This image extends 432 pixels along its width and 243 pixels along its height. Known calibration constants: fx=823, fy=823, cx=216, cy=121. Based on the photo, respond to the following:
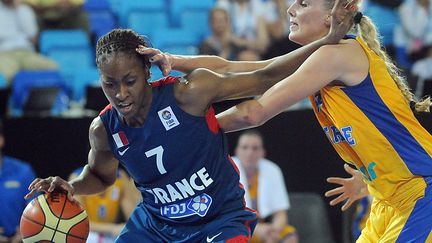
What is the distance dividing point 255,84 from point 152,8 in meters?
A: 6.69

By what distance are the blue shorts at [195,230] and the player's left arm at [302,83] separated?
0.51 m

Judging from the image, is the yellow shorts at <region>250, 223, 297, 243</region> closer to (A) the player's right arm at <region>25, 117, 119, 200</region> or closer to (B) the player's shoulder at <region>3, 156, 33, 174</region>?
(B) the player's shoulder at <region>3, 156, 33, 174</region>

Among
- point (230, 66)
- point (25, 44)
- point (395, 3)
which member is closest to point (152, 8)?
point (25, 44)

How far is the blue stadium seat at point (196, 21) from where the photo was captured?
1047 cm

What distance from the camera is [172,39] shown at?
993 cm

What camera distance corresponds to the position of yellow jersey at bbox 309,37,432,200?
3.83 m

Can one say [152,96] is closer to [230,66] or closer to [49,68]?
[230,66]

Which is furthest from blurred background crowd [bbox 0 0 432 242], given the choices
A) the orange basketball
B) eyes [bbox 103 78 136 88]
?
eyes [bbox 103 78 136 88]

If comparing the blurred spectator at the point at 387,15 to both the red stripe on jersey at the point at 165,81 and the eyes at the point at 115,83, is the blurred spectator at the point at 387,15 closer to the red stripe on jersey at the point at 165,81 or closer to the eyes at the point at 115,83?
the red stripe on jersey at the point at 165,81

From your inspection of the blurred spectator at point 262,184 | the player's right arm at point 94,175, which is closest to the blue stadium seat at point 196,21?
the blurred spectator at point 262,184

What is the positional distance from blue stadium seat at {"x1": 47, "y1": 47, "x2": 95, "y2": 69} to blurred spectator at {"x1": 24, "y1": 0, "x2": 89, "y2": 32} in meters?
0.35

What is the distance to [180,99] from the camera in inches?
156

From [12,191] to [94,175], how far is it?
2.98 meters

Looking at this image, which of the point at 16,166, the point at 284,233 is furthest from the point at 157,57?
the point at 16,166
